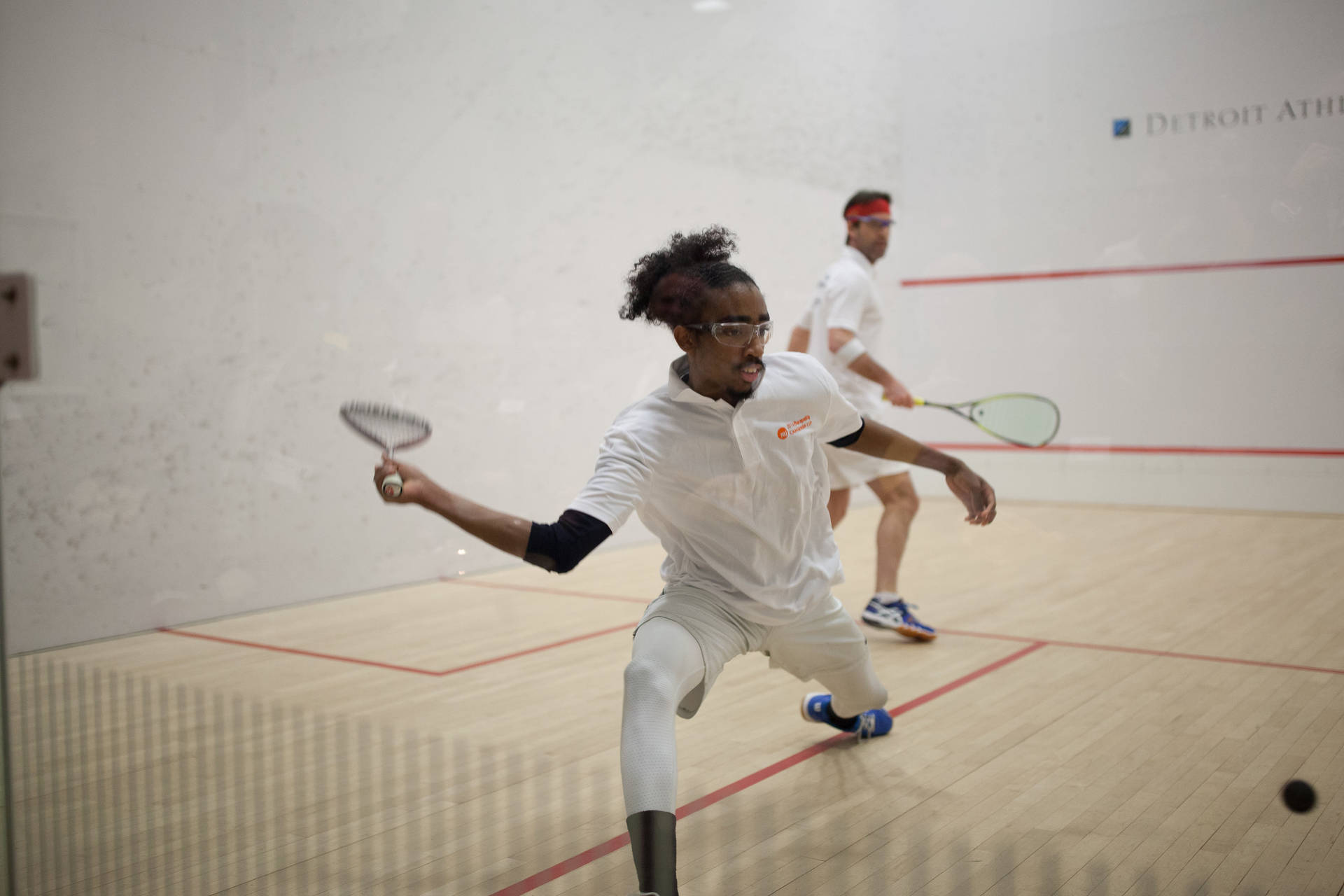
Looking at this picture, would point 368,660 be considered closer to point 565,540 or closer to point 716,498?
point 716,498

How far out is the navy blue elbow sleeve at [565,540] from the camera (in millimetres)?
1296

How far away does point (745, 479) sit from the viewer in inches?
62.9

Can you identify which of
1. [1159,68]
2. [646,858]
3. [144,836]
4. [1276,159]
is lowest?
[144,836]

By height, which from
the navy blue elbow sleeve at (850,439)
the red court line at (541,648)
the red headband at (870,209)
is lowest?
the red court line at (541,648)

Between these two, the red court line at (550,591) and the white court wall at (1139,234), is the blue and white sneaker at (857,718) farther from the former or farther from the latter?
the red court line at (550,591)

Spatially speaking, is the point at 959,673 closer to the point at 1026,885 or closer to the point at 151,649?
the point at 1026,885

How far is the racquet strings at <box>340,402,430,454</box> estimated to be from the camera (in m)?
1.52

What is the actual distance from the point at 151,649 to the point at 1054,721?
5.79ft

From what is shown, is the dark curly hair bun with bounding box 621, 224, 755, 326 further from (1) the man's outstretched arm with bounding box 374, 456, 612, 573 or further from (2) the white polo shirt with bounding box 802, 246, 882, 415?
(2) the white polo shirt with bounding box 802, 246, 882, 415

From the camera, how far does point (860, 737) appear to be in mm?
2113

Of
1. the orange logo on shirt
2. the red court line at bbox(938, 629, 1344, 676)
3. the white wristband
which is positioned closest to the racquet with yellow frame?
the white wristband

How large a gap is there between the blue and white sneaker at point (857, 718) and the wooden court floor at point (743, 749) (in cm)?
3

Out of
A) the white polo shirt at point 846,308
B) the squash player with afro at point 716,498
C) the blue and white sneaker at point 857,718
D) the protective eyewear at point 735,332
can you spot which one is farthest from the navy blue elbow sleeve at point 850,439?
the white polo shirt at point 846,308

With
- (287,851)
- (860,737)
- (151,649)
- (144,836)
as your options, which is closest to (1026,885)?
(860,737)
